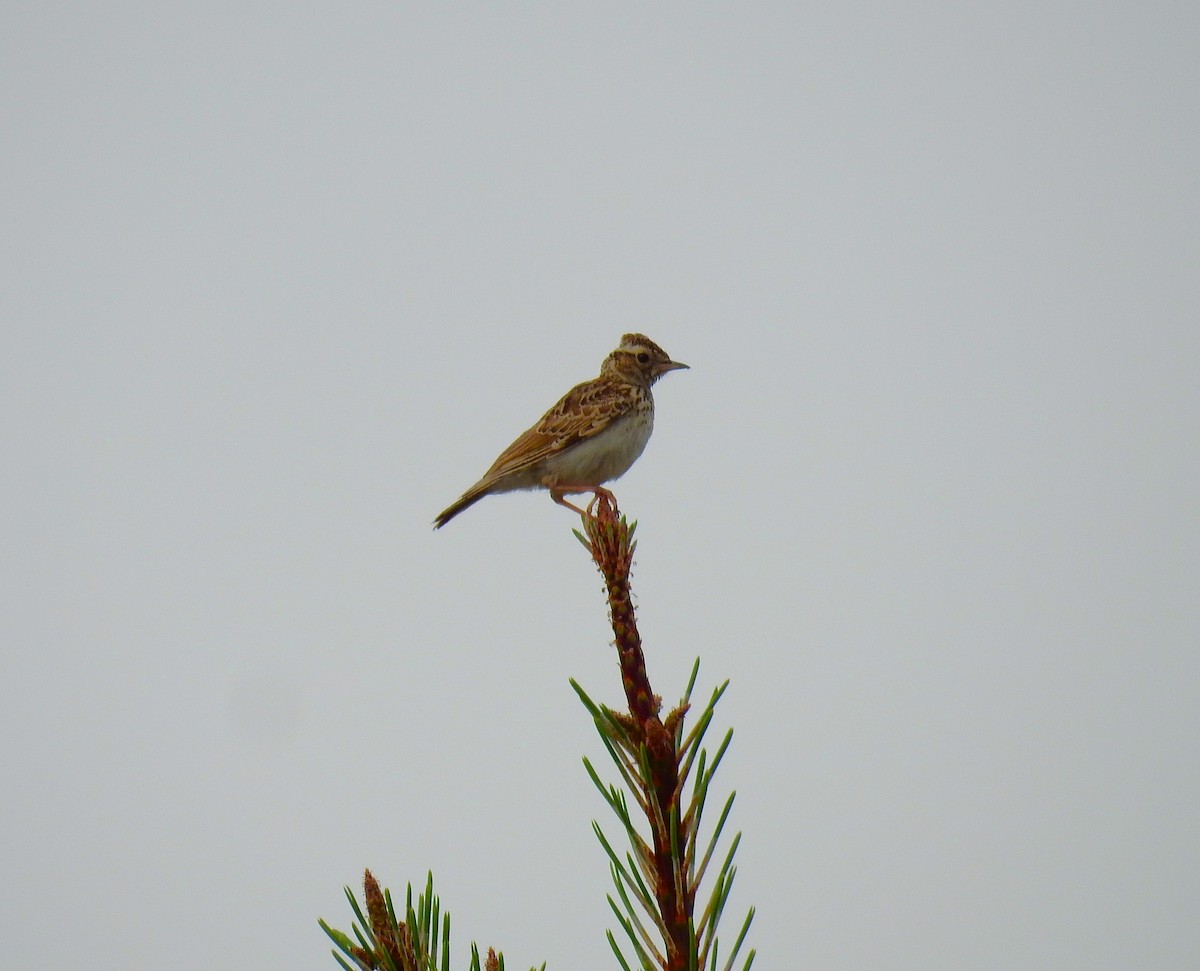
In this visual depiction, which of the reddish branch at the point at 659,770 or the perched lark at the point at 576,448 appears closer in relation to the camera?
the reddish branch at the point at 659,770

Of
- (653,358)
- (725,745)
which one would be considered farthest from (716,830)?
(653,358)

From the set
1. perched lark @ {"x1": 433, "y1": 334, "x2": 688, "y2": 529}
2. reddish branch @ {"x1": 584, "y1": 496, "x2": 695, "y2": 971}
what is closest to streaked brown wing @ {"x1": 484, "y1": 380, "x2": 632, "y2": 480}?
perched lark @ {"x1": 433, "y1": 334, "x2": 688, "y2": 529}

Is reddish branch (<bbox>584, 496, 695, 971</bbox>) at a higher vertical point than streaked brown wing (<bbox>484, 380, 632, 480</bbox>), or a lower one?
lower

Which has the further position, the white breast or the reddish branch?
the white breast

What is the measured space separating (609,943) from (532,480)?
887 centimetres

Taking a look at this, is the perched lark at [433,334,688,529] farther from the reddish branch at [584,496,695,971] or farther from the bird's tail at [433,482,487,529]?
the reddish branch at [584,496,695,971]

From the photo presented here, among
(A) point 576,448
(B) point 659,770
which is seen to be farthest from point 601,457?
(B) point 659,770

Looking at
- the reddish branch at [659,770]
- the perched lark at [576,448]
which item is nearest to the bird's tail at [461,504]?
the perched lark at [576,448]

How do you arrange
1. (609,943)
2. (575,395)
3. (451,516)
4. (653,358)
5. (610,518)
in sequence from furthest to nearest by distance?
(653,358), (575,395), (451,516), (610,518), (609,943)

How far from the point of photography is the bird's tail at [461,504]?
1052cm

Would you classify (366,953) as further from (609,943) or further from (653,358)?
(653,358)

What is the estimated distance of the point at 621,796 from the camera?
7.71ft

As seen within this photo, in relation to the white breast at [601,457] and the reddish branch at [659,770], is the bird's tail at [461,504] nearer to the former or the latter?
the white breast at [601,457]

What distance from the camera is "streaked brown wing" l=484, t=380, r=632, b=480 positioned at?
10641 mm
